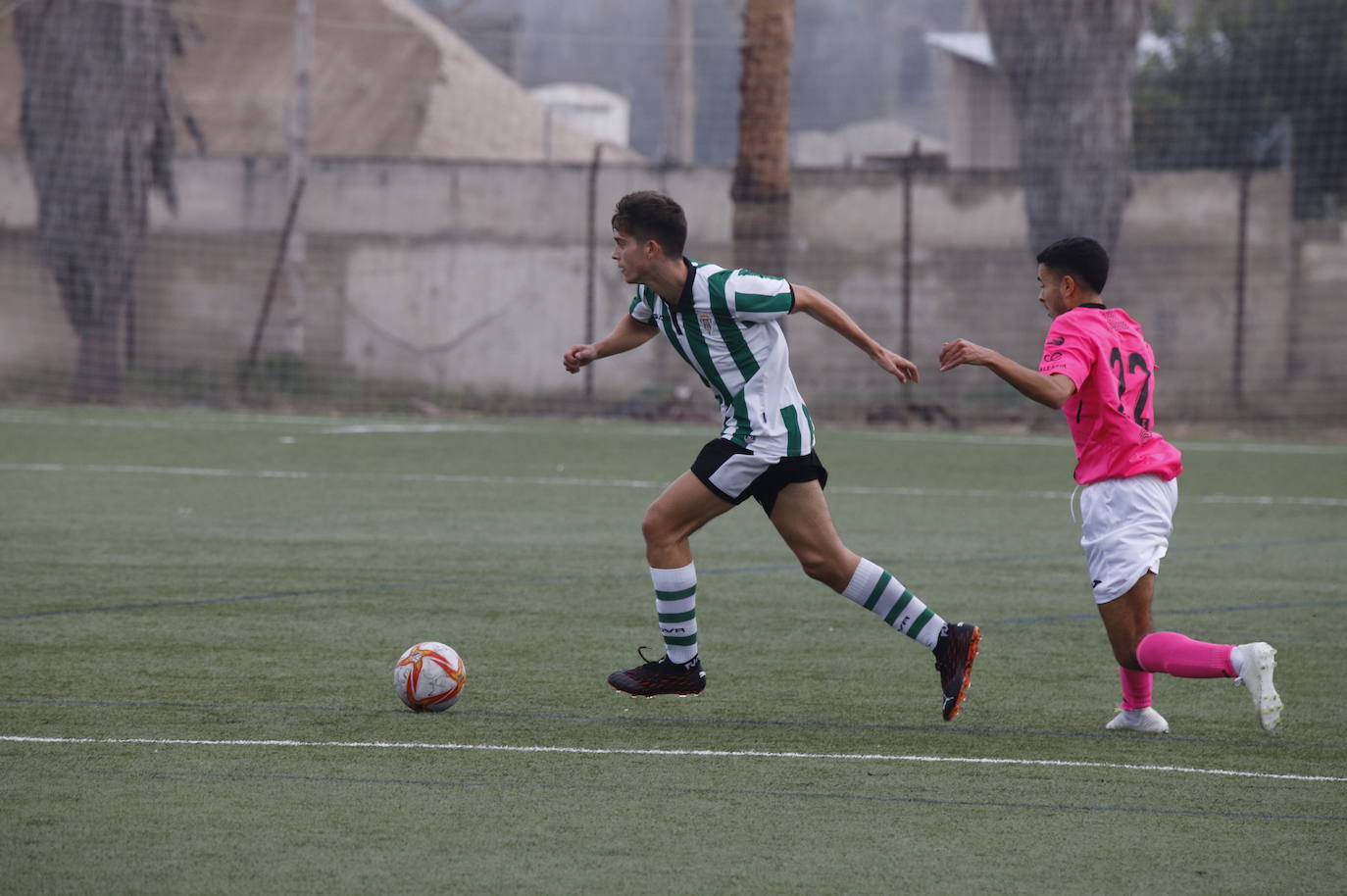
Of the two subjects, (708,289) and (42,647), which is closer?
(708,289)

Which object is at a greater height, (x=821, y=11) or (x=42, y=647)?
(x=821, y=11)

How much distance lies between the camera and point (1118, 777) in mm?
5129

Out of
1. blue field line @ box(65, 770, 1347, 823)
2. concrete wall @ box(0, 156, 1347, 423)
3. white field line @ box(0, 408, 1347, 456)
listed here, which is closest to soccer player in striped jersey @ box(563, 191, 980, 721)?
blue field line @ box(65, 770, 1347, 823)

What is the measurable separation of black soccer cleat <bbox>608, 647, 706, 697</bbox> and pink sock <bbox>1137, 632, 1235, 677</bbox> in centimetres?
155

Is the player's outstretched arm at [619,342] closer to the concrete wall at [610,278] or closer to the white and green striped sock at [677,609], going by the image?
the white and green striped sock at [677,609]

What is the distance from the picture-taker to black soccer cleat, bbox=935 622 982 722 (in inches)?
228

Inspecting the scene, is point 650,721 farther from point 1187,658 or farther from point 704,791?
point 1187,658

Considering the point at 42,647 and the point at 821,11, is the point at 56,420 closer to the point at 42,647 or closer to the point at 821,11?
the point at 42,647

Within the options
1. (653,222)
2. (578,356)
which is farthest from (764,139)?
(653,222)

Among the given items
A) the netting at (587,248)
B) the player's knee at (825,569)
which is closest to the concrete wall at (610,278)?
the netting at (587,248)

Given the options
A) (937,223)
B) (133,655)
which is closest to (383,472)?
(133,655)

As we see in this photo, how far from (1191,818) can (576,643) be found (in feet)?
10.2

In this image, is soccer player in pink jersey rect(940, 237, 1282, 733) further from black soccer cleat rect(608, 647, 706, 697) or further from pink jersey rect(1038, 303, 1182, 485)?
black soccer cleat rect(608, 647, 706, 697)

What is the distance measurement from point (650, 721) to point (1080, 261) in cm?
201
